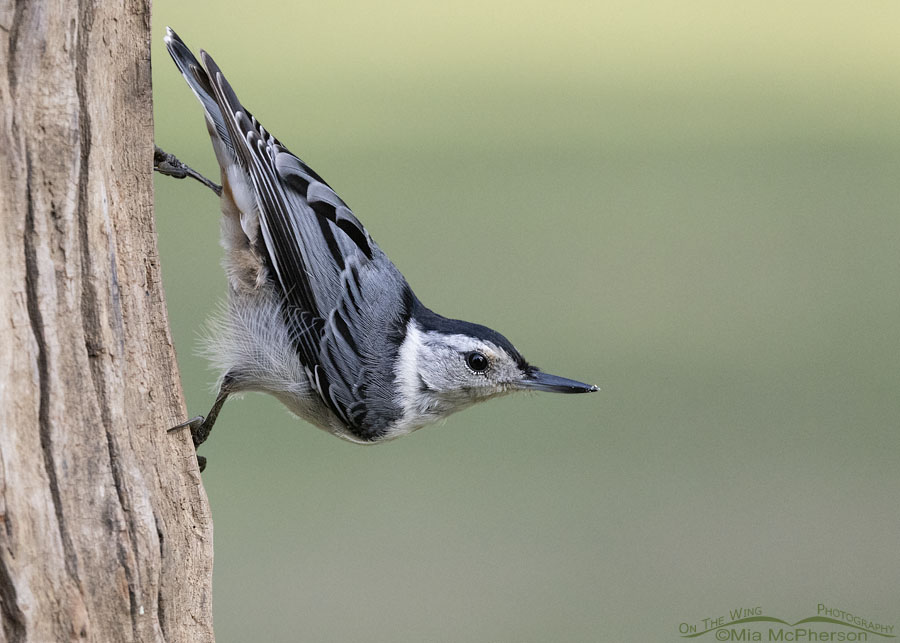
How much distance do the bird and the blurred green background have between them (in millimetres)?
1757

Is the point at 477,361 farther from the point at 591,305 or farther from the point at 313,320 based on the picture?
the point at 591,305

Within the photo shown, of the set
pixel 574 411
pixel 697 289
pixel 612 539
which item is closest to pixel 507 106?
pixel 697 289

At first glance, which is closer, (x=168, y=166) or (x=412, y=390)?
(x=168, y=166)

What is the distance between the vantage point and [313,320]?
10.1ft

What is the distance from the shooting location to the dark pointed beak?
319 cm

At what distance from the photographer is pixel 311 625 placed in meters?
4.76

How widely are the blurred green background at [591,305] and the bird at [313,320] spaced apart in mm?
1757

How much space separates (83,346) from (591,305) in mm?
5289

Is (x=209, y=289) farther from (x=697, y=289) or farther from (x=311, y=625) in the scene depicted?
(x=697, y=289)

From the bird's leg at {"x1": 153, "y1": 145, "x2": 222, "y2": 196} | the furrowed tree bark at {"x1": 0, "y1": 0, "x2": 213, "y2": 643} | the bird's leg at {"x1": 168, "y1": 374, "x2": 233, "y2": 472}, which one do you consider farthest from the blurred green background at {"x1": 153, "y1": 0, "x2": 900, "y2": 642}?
the furrowed tree bark at {"x1": 0, "y1": 0, "x2": 213, "y2": 643}

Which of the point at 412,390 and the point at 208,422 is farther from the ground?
the point at 412,390

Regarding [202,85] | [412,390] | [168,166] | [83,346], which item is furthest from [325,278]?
[83,346]

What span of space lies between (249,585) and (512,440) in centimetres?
187

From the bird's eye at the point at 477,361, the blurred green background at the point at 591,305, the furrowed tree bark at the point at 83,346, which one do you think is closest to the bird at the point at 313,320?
the bird's eye at the point at 477,361
